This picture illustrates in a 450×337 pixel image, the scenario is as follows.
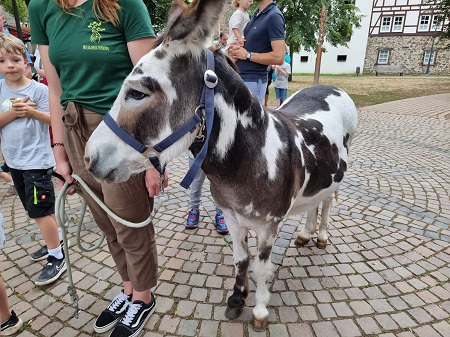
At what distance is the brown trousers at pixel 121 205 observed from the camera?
6.29 feet

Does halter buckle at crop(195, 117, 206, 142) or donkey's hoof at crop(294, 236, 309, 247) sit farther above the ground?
halter buckle at crop(195, 117, 206, 142)

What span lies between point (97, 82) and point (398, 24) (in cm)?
4407

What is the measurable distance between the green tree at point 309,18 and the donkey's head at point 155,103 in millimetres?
22797

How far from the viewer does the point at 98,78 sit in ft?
5.90

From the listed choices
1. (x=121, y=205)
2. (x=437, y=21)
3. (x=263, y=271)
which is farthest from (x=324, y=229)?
(x=437, y=21)

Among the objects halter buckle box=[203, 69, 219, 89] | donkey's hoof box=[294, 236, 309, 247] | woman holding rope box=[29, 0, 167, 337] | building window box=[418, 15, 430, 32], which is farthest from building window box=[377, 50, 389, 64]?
halter buckle box=[203, 69, 219, 89]

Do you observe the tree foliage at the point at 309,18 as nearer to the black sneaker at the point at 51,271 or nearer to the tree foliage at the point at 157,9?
the tree foliage at the point at 157,9

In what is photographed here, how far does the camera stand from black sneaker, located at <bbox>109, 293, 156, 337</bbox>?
229cm

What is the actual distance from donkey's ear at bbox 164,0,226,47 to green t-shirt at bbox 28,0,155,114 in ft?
1.53

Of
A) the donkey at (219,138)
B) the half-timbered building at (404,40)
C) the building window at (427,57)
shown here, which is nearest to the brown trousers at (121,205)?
the donkey at (219,138)

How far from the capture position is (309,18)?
22922mm

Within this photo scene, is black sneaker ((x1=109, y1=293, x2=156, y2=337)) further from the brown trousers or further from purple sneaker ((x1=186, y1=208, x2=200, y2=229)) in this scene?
purple sneaker ((x1=186, y1=208, x2=200, y2=229))

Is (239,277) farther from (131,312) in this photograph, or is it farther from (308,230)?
(308,230)

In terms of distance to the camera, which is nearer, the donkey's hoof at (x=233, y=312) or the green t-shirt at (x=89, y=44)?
the green t-shirt at (x=89, y=44)
